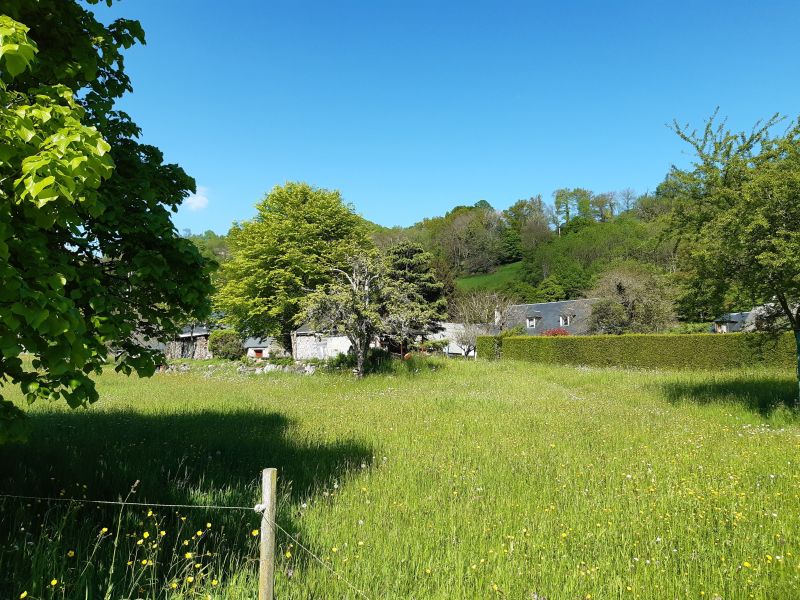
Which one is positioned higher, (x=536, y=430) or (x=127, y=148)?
(x=127, y=148)

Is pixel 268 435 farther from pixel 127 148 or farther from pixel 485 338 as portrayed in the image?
pixel 485 338

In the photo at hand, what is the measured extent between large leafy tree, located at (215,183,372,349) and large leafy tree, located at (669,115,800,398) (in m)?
20.6

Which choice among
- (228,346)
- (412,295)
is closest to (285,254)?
(412,295)

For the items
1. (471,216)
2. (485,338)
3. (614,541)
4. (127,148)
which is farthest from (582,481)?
(471,216)

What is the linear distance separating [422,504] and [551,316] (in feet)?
170

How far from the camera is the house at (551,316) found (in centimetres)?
5038

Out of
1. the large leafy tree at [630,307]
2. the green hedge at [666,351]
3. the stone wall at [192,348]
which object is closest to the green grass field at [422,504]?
the green hedge at [666,351]

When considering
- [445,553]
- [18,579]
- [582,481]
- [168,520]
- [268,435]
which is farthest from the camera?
[268,435]

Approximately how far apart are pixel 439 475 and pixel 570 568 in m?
2.80

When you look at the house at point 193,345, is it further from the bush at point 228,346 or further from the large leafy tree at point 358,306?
the large leafy tree at point 358,306

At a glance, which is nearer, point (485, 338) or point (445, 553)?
point (445, 553)

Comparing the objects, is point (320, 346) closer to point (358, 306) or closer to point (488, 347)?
point (488, 347)

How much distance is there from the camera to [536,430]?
9883 millimetres

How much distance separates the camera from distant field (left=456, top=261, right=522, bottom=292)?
8431 cm
